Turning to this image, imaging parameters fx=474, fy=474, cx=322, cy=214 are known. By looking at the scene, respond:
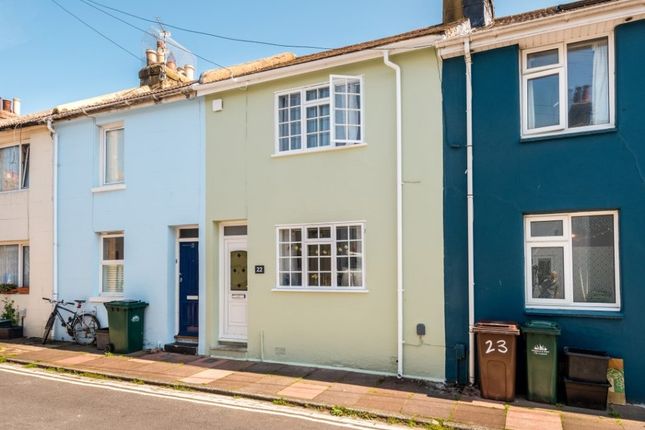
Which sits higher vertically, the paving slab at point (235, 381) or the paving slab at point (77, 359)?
the paving slab at point (235, 381)

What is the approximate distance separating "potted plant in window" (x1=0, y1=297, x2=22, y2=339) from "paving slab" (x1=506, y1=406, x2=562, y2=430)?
1223 cm

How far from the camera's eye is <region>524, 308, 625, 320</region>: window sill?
699 cm

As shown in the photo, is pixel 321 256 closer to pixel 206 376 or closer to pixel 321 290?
pixel 321 290

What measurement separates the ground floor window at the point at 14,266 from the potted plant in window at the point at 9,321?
0.47 meters

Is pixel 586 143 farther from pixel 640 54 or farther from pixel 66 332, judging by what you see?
pixel 66 332

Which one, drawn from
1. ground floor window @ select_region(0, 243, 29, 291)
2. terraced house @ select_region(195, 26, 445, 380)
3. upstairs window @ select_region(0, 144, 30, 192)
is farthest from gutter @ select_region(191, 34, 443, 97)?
ground floor window @ select_region(0, 243, 29, 291)

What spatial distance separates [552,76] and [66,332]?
12.3 meters

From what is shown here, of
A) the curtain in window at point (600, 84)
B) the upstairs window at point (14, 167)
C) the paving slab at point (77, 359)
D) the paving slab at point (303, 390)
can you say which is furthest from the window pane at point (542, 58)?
the upstairs window at point (14, 167)

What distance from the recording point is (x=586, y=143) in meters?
7.34

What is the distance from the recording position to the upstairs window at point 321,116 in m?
9.09

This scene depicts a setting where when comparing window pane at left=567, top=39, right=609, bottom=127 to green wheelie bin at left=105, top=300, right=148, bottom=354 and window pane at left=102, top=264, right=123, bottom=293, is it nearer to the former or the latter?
green wheelie bin at left=105, top=300, right=148, bottom=354

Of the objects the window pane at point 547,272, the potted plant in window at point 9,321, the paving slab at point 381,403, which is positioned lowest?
the paving slab at point 381,403

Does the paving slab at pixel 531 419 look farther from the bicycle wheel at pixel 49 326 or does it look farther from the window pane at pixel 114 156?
the bicycle wheel at pixel 49 326

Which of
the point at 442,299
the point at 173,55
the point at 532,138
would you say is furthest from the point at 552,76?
the point at 173,55
